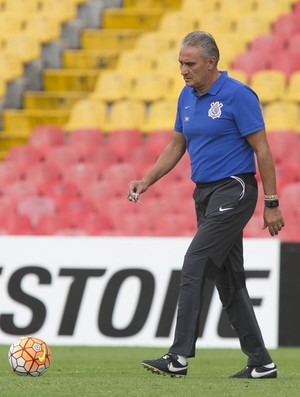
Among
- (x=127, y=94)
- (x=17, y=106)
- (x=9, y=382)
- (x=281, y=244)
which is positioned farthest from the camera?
(x=17, y=106)

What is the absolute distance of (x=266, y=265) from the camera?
30.0 ft

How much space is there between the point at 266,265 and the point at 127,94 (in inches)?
218

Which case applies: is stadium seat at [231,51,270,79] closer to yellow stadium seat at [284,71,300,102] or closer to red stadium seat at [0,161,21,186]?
yellow stadium seat at [284,71,300,102]

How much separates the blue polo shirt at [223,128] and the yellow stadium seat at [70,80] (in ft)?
31.5

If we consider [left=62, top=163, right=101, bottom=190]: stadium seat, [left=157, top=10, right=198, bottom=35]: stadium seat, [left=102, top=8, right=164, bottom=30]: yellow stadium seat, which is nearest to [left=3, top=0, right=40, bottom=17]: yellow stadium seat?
[left=102, top=8, right=164, bottom=30]: yellow stadium seat

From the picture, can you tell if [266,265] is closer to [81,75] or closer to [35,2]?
[81,75]

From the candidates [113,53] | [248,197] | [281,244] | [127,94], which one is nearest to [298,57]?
[127,94]

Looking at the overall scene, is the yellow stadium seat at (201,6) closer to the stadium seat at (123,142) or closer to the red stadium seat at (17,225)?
the stadium seat at (123,142)

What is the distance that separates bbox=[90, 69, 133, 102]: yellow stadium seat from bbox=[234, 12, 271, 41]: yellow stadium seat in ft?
5.14

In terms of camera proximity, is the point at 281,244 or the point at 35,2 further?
the point at 35,2

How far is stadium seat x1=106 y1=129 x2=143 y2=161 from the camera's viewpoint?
1303cm

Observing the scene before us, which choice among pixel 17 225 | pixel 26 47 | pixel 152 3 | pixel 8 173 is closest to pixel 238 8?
pixel 152 3

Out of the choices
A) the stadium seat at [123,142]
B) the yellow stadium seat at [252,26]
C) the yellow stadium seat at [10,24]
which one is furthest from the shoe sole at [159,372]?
the yellow stadium seat at [10,24]

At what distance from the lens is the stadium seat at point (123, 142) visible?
42.8 feet
